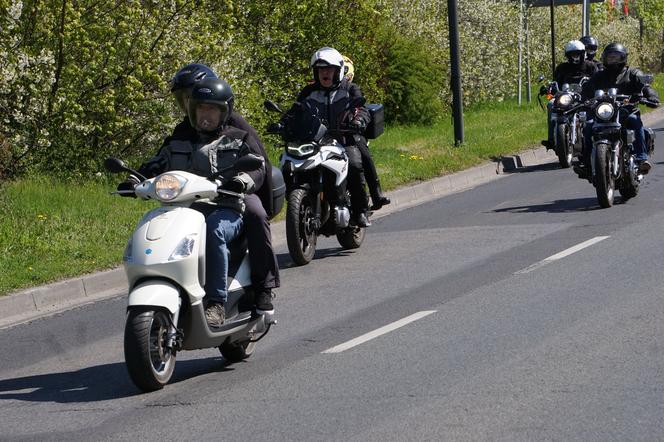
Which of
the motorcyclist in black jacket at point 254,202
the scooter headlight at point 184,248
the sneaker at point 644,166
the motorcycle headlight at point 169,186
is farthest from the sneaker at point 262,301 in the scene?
the sneaker at point 644,166

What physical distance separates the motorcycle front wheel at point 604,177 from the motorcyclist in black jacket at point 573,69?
19.9 feet

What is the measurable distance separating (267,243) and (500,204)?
8.77 meters

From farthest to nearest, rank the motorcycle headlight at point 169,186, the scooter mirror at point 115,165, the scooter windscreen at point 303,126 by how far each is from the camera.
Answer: the scooter windscreen at point 303,126 < the scooter mirror at point 115,165 < the motorcycle headlight at point 169,186

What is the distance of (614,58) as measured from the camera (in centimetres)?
1591

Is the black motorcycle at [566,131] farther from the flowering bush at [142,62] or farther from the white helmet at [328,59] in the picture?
the white helmet at [328,59]

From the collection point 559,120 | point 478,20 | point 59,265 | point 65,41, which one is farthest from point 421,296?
point 478,20

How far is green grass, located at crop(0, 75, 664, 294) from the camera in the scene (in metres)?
12.0

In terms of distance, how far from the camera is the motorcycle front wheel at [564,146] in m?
20.5

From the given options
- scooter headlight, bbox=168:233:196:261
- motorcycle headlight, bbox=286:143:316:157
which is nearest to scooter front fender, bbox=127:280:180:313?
scooter headlight, bbox=168:233:196:261

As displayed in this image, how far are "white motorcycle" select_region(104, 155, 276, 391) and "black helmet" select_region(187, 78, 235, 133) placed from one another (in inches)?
16.2

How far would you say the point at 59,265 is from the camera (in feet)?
39.0

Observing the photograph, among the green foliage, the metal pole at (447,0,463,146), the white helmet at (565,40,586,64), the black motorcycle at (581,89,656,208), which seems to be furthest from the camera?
the green foliage

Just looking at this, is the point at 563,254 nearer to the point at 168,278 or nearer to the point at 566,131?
the point at 168,278

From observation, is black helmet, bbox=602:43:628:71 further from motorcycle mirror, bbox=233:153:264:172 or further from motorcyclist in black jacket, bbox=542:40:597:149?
motorcycle mirror, bbox=233:153:264:172
